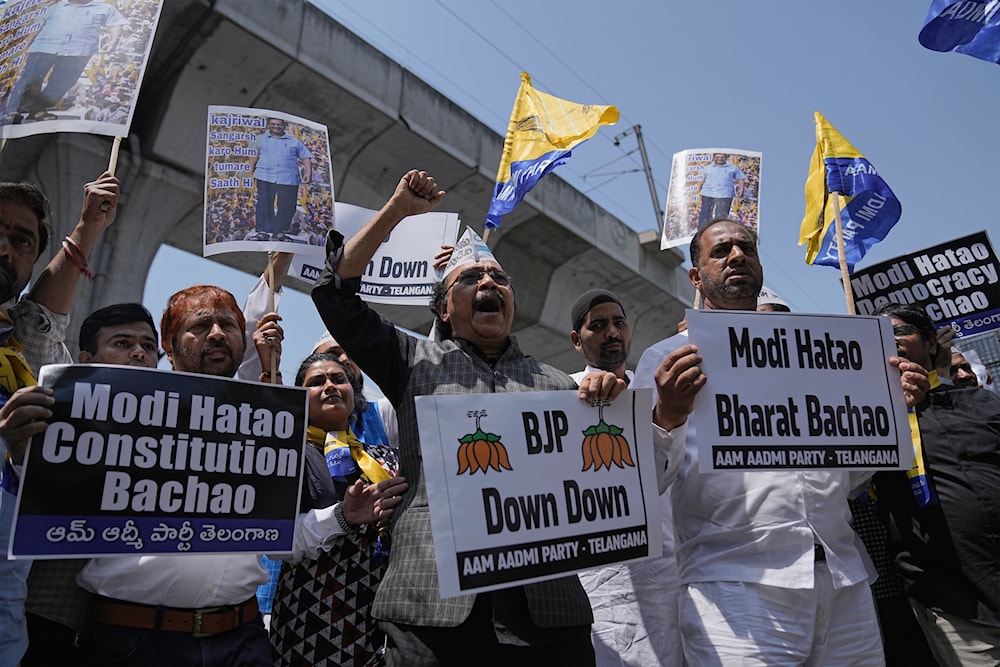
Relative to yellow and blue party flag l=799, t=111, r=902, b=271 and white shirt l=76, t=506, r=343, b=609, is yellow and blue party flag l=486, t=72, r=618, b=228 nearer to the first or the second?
yellow and blue party flag l=799, t=111, r=902, b=271

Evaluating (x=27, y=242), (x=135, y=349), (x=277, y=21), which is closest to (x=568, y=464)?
(x=135, y=349)

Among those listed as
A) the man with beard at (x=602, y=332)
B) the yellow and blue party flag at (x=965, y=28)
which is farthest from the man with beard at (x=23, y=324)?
the yellow and blue party flag at (x=965, y=28)

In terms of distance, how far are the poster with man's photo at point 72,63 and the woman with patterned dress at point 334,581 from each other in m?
1.43

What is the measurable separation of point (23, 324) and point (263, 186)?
1313mm

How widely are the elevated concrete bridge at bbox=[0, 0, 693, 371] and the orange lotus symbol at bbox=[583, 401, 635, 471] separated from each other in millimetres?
6322

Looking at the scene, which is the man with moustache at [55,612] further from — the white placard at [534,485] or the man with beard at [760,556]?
the man with beard at [760,556]

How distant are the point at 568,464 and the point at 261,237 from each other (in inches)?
76.5

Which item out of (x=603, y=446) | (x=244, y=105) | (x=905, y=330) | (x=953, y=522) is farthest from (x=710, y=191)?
(x=244, y=105)

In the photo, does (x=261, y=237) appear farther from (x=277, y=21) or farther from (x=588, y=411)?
(x=277, y=21)

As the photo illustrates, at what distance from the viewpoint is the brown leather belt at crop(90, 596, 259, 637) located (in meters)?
2.06

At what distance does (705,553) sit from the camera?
7.70 ft

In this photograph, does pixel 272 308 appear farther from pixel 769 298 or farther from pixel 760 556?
pixel 769 298

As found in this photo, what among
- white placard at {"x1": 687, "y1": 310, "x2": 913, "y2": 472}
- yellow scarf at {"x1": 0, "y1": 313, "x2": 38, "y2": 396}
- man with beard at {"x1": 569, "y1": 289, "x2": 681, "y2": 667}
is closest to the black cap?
man with beard at {"x1": 569, "y1": 289, "x2": 681, "y2": 667}

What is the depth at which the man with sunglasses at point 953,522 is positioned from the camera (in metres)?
2.57
